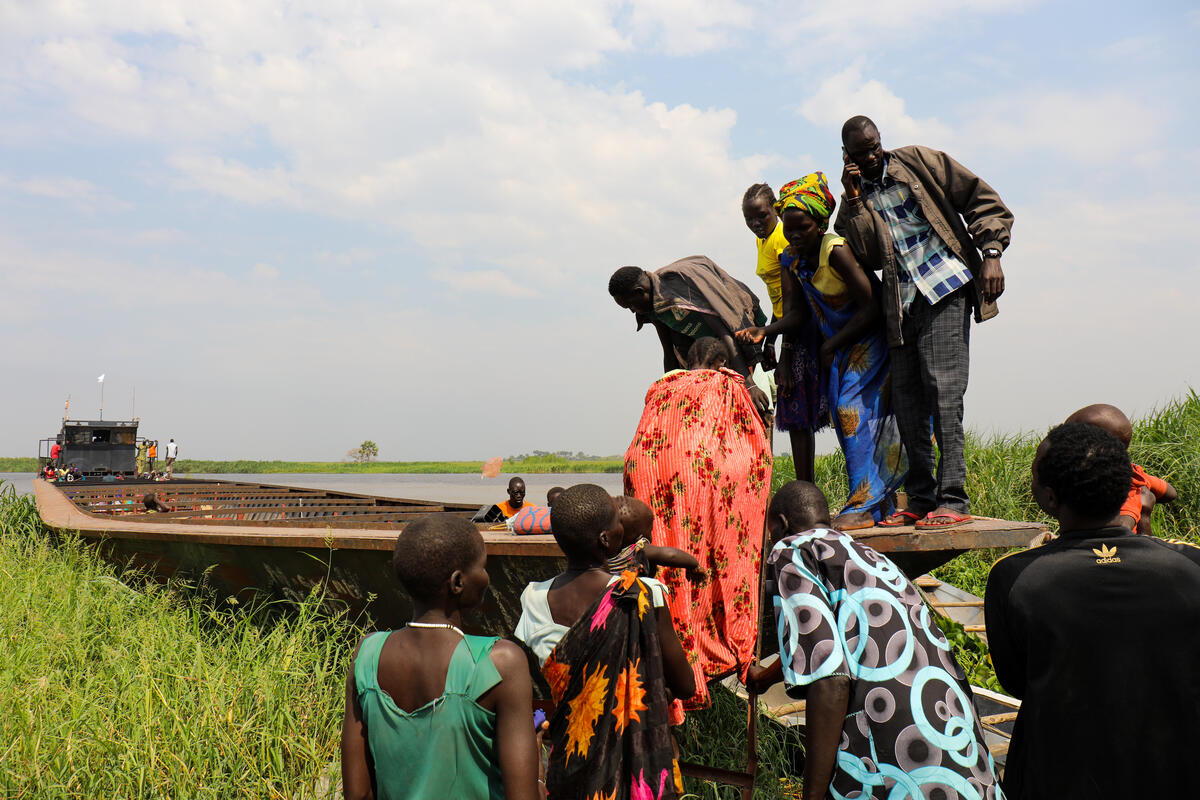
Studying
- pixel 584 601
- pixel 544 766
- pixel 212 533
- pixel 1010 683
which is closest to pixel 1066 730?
pixel 1010 683

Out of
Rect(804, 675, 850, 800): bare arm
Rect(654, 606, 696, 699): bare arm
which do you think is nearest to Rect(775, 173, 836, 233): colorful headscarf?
Rect(654, 606, 696, 699): bare arm

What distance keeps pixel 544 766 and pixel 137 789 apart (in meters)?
1.56

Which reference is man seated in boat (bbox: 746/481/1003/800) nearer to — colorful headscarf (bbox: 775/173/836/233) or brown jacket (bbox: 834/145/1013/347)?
brown jacket (bbox: 834/145/1013/347)

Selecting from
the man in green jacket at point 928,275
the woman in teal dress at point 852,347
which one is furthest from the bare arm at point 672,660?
the woman in teal dress at point 852,347

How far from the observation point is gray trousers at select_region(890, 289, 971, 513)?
130 inches

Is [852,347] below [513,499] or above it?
above

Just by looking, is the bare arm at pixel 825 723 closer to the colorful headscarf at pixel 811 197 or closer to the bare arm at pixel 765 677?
the bare arm at pixel 765 677

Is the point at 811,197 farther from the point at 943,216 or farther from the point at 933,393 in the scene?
the point at 933,393

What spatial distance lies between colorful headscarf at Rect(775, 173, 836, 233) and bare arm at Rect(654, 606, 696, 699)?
2173 mm

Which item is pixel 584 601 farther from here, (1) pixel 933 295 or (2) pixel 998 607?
(1) pixel 933 295

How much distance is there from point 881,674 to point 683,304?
2.54 meters

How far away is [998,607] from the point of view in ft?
5.82

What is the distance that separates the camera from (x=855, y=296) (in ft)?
11.7

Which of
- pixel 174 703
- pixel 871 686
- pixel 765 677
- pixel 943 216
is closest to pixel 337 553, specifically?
pixel 174 703
